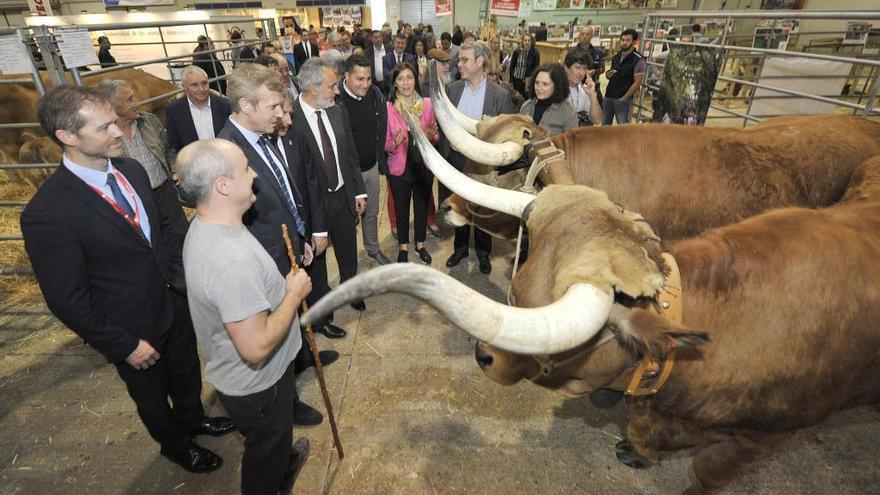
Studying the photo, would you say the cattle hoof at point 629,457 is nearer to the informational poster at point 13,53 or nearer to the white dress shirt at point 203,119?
the white dress shirt at point 203,119

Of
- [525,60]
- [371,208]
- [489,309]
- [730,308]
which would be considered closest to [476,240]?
[371,208]

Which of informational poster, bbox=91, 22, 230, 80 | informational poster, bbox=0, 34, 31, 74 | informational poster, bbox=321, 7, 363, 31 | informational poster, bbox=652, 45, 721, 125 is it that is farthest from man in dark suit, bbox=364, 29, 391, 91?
informational poster, bbox=321, 7, 363, 31

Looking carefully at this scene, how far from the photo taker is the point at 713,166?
285cm

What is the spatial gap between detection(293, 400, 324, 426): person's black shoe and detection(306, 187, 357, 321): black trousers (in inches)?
40.8

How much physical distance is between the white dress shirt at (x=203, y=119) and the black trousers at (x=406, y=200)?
209 cm

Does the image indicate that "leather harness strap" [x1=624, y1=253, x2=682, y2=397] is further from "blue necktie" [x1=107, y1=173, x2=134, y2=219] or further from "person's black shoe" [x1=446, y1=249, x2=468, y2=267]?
"person's black shoe" [x1=446, y1=249, x2=468, y2=267]

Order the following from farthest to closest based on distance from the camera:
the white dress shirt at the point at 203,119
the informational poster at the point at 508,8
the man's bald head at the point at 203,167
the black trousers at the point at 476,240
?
the informational poster at the point at 508,8
the black trousers at the point at 476,240
the white dress shirt at the point at 203,119
the man's bald head at the point at 203,167

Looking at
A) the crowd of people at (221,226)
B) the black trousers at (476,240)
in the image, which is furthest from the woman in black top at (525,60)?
the black trousers at (476,240)

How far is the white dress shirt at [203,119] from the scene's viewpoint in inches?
184

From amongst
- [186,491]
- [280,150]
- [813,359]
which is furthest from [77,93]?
[813,359]

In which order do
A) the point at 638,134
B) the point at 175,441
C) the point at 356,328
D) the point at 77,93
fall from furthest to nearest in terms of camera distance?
the point at 356,328 → the point at 638,134 → the point at 175,441 → the point at 77,93

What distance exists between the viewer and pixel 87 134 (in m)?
2.06

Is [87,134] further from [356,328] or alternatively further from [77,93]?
[356,328]

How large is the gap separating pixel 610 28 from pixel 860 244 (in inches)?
1004
